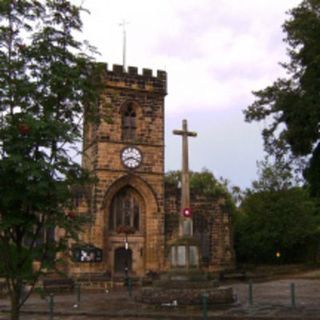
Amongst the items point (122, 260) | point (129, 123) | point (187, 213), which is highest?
point (129, 123)

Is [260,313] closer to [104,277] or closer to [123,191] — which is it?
[104,277]

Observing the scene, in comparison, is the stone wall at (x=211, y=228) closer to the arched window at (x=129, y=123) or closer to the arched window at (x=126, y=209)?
the arched window at (x=126, y=209)

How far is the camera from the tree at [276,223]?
34656 mm

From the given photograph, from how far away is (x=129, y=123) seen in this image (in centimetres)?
3009

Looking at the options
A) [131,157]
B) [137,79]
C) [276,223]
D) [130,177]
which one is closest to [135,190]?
[130,177]

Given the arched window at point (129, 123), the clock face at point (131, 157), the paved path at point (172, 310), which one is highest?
the arched window at point (129, 123)

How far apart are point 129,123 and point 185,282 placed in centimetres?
1437

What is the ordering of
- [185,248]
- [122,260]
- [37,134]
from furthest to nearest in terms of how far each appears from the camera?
[122,260] < [185,248] < [37,134]

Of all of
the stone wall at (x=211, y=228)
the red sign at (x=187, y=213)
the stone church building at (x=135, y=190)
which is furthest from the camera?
the stone wall at (x=211, y=228)

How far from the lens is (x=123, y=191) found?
2961cm

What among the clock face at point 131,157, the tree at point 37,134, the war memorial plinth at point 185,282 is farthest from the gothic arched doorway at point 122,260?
the tree at point 37,134

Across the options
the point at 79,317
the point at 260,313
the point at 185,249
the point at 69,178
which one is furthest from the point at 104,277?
the point at 69,178

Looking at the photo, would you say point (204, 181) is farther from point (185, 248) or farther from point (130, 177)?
point (185, 248)

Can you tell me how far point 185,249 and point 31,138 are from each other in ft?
41.3
